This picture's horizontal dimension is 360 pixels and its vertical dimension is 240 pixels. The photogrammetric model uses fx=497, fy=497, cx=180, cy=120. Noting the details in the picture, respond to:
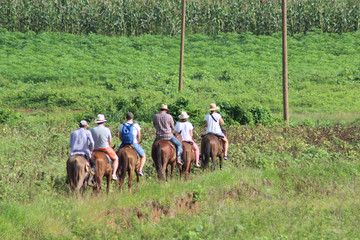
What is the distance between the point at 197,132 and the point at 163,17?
39607 millimetres

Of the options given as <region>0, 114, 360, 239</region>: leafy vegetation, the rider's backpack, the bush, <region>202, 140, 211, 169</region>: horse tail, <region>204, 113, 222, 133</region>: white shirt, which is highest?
the bush

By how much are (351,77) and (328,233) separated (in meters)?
34.0

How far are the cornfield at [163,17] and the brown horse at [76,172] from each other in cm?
4770

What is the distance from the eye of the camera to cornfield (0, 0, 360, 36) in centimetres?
5884

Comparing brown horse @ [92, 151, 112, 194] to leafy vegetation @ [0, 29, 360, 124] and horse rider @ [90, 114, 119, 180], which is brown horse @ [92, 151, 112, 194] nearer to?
horse rider @ [90, 114, 119, 180]

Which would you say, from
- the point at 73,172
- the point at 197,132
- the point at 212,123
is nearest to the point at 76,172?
the point at 73,172

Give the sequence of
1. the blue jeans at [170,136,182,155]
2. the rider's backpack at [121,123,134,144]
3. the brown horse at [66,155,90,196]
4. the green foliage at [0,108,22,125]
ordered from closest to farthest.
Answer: the brown horse at [66,155,90,196] → the rider's backpack at [121,123,134,144] → the blue jeans at [170,136,182,155] → the green foliage at [0,108,22,125]

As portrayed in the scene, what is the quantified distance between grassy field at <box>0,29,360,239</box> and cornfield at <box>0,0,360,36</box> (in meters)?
4.74

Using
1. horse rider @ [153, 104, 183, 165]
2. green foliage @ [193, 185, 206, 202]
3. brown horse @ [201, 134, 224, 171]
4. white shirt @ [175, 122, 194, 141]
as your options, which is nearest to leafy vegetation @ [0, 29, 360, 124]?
brown horse @ [201, 134, 224, 171]

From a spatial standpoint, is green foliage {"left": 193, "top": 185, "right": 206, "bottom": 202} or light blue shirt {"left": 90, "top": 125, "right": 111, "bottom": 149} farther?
light blue shirt {"left": 90, "top": 125, "right": 111, "bottom": 149}

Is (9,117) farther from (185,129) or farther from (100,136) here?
(100,136)

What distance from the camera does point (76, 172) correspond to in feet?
39.9

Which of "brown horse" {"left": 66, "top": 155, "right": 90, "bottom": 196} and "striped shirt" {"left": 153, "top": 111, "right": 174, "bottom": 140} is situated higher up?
"striped shirt" {"left": 153, "top": 111, "right": 174, "bottom": 140}

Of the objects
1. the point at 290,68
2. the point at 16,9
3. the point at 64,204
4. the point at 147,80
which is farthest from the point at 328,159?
the point at 16,9
